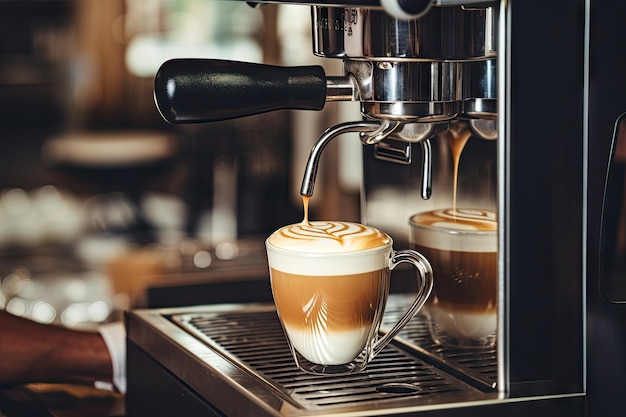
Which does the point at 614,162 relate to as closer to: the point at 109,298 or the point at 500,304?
the point at 500,304

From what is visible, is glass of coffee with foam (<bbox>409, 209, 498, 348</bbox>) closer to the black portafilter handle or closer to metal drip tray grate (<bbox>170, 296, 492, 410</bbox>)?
metal drip tray grate (<bbox>170, 296, 492, 410</bbox>)

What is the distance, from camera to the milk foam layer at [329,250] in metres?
0.79

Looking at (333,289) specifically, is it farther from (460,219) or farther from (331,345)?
(460,219)

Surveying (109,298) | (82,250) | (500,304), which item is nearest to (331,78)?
(500,304)

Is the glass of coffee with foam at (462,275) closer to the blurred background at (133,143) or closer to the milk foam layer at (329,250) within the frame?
the milk foam layer at (329,250)

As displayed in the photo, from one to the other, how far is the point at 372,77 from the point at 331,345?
206mm

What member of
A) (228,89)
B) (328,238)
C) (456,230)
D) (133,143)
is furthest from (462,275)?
(133,143)

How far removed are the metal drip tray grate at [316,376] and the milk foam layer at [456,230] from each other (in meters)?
0.10

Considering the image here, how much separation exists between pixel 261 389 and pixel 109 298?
78.8 inches

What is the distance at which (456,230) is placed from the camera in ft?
2.95

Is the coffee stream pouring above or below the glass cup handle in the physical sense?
above

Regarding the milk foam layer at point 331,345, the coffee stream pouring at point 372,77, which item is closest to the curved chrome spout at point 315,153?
the coffee stream pouring at point 372,77

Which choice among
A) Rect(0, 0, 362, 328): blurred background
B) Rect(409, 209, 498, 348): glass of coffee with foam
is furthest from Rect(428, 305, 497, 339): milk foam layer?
Rect(0, 0, 362, 328): blurred background

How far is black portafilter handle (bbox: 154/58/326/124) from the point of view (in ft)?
2.43
